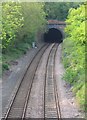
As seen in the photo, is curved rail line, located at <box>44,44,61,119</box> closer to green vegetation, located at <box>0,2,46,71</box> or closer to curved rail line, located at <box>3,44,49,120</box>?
curved rail line, located at <box>3,44,49,120</box>

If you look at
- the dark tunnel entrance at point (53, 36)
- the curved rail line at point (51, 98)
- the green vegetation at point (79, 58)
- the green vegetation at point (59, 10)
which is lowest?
the curved rail line at point (51, 98)

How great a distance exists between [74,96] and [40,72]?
11.3m

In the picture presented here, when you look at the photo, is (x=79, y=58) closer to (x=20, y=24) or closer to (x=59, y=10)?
(x=20, y=24)

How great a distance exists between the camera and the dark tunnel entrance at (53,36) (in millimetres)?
91062

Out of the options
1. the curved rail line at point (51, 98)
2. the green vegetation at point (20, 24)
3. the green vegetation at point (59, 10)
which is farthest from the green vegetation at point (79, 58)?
the green vegetation at point (59, 10)

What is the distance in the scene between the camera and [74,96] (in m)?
25.9

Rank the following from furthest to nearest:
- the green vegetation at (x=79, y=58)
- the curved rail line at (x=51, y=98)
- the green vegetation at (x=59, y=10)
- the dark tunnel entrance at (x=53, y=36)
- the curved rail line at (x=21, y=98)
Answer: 1. the green vegetation at (x=59, y=10)
2. the dark tunnel entrance at (x=53, y=36)
3. the green vegetation at (x=79, y=58)
4. the curved rail line at (x=51, y=98)
5. the curved rail line at (x=21, y=98)

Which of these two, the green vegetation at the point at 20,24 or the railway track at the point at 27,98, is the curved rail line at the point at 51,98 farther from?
the green vegetation at the point at 20,24

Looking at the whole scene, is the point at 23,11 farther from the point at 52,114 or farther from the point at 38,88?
the point at 52,114

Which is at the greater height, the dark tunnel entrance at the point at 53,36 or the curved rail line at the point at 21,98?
the dark tunnel entrance at the point at 53,36

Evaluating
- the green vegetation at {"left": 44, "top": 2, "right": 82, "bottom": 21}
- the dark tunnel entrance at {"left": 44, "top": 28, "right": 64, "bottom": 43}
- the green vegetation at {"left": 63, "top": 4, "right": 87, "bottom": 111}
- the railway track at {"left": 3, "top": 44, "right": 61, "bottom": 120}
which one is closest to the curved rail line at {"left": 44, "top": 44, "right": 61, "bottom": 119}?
the railway track at {"left": 3, "top": 44, "right": 61, "bottom": 120}

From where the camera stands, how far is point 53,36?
92750 millimetres

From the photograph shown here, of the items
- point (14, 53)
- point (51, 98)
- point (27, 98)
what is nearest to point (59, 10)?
point (14, 53)

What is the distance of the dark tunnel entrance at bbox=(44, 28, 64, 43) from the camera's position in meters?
91.1
